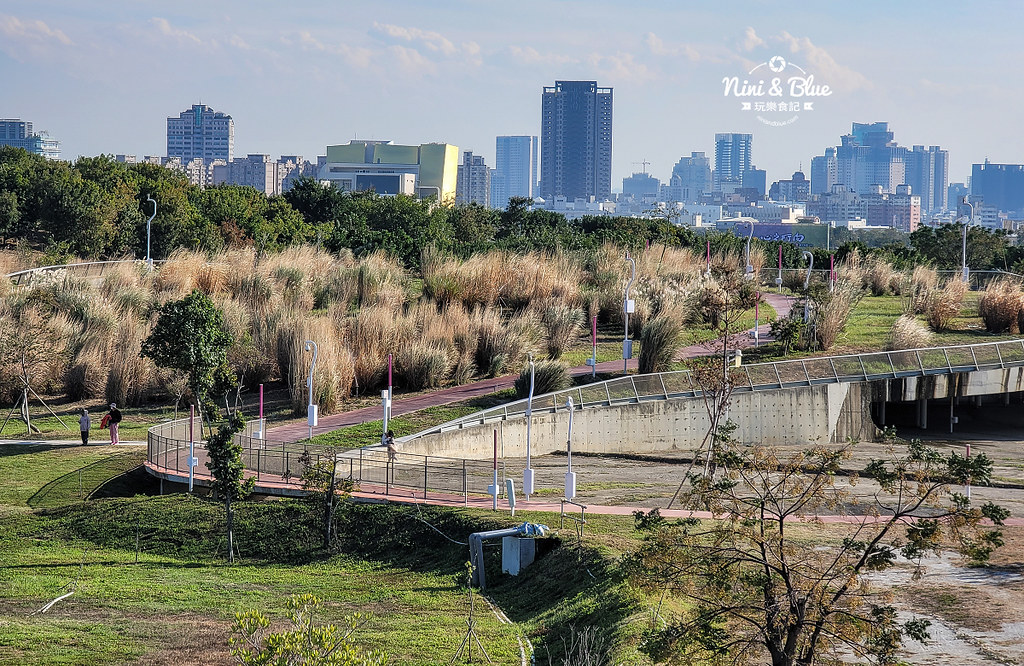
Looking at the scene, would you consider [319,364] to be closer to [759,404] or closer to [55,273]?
[759,404]

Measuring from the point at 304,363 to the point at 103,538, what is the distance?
37.2 feet

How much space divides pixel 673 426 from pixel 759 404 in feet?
9.09

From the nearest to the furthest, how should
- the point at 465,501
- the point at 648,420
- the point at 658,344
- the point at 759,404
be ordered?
the point at 465,501 → the point at 648,420 → the point at 759,404 → the point at 658,344

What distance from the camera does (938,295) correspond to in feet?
151

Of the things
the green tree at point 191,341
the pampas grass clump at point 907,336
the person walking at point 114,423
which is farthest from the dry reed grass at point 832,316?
the person walking at point 114,423

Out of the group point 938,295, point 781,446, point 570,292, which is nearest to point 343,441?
point 781,446

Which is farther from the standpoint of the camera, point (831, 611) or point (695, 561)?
point (695, 561)

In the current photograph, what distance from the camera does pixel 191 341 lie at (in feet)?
89.2

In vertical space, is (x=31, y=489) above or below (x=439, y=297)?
below

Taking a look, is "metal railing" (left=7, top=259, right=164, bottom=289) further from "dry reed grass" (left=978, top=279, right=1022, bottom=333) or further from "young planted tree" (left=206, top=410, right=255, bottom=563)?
"dry reed grass" (left=978, top=279, right=1022, bottom=333)

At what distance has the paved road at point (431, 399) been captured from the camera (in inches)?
1214

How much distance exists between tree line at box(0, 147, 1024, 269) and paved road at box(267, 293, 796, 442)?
18.3 meters

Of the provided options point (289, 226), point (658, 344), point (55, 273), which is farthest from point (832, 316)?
point (289, 226)

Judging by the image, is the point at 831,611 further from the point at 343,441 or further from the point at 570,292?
the point at 570,292
